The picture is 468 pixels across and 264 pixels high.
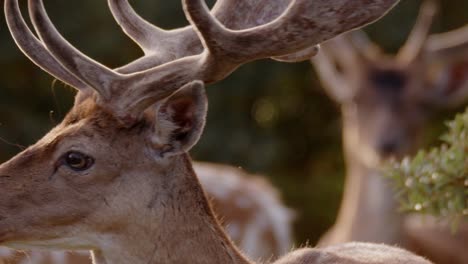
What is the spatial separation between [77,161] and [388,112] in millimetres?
5453

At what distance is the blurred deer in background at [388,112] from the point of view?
9.09 m

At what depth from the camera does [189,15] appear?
13.9 feet

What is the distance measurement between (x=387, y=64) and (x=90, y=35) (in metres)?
4.28

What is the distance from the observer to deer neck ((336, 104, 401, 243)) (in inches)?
352

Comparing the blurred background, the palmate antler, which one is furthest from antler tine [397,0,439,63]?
the palmate antler

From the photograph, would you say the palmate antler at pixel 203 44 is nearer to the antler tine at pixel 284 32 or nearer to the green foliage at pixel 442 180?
Answer: the antler tine at pixel 284 32

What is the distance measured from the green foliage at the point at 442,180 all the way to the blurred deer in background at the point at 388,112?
126 inches

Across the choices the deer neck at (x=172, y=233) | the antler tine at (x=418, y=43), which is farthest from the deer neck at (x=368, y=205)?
the deer neck at (x=172, y=233)

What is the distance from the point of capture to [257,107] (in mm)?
14695

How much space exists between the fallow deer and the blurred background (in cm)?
783

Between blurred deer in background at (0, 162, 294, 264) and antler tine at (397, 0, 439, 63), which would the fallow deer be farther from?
antler tine at (397, 0, 439, 63)

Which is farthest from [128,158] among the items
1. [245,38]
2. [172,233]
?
[245,38]

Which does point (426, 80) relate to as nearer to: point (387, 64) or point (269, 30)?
point (387, 64)

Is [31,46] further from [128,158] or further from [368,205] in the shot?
[368,205]
